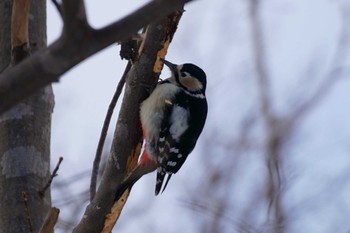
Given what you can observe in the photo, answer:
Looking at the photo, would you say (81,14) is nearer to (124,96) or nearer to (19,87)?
(19,87)

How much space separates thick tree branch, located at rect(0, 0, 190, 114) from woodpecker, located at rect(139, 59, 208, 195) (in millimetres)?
1967

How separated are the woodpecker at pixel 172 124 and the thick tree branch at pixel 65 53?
77.4 inches

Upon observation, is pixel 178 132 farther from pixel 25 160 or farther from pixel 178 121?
pixel 25 160

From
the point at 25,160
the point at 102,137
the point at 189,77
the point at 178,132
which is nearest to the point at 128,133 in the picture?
the point at 102,137

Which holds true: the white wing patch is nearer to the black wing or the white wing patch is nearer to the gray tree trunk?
the black wing

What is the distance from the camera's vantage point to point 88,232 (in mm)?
2748

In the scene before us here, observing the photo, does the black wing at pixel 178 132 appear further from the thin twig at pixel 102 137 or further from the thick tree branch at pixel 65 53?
the thick tree branch at pixel 65 53

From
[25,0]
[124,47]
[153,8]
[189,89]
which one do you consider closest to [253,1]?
[189,89]

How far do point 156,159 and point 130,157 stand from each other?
64 centimetres

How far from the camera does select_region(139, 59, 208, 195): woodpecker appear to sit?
356 cm

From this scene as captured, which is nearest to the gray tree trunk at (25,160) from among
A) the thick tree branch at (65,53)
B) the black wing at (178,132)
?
the black wing at (178,132)

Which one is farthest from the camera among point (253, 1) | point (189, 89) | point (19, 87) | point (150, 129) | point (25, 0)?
point (253, 1)

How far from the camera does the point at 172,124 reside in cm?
378

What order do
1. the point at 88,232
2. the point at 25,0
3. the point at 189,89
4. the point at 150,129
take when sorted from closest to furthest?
the point at 25,0 → the point at 88,232 → the point at 150,129 → the point at 189,89
